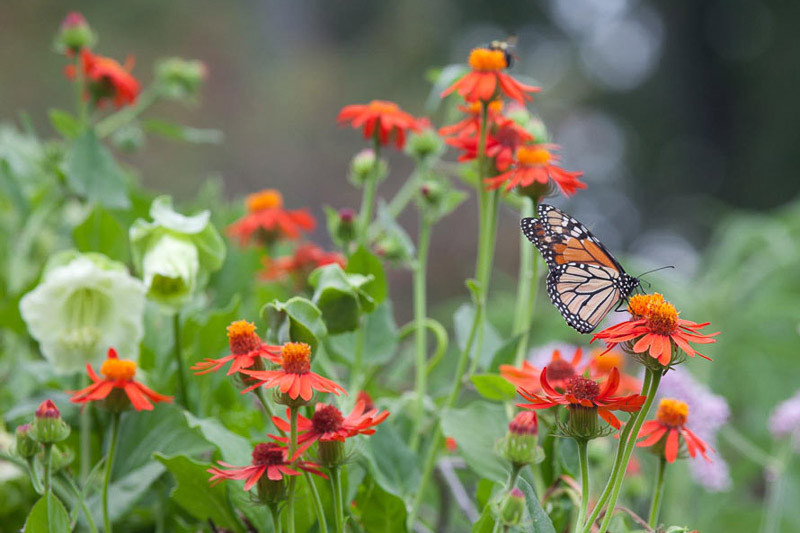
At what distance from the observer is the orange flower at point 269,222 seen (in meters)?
0.63

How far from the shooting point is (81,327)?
44 centimetres

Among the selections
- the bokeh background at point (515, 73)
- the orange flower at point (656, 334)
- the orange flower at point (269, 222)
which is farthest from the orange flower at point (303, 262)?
the bokeh background at point (515, 73)

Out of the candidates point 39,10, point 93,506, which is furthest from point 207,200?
point 39,10

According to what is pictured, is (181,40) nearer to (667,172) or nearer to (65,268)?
(667,172)

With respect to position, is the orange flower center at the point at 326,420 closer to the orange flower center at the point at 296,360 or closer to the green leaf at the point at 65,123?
the orange flower center at the point at 296,360

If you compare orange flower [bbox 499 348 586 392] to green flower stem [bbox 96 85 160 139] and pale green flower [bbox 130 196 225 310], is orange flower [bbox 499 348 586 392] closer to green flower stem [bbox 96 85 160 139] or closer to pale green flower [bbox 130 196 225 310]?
pale green flower [bbox 130 196 225 310]

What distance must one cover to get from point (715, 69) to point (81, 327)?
5011 mm

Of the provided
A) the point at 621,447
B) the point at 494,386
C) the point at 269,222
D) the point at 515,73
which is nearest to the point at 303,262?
Answer: the point at 269,222

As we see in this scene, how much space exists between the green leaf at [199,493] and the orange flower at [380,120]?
22cm

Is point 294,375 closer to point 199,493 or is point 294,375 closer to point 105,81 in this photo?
point 199,493

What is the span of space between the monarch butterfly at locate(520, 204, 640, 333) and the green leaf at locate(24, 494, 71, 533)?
0.25 metres

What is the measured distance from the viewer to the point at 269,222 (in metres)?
0.62

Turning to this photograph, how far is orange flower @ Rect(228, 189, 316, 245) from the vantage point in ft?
2.05

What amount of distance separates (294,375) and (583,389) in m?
0.12
